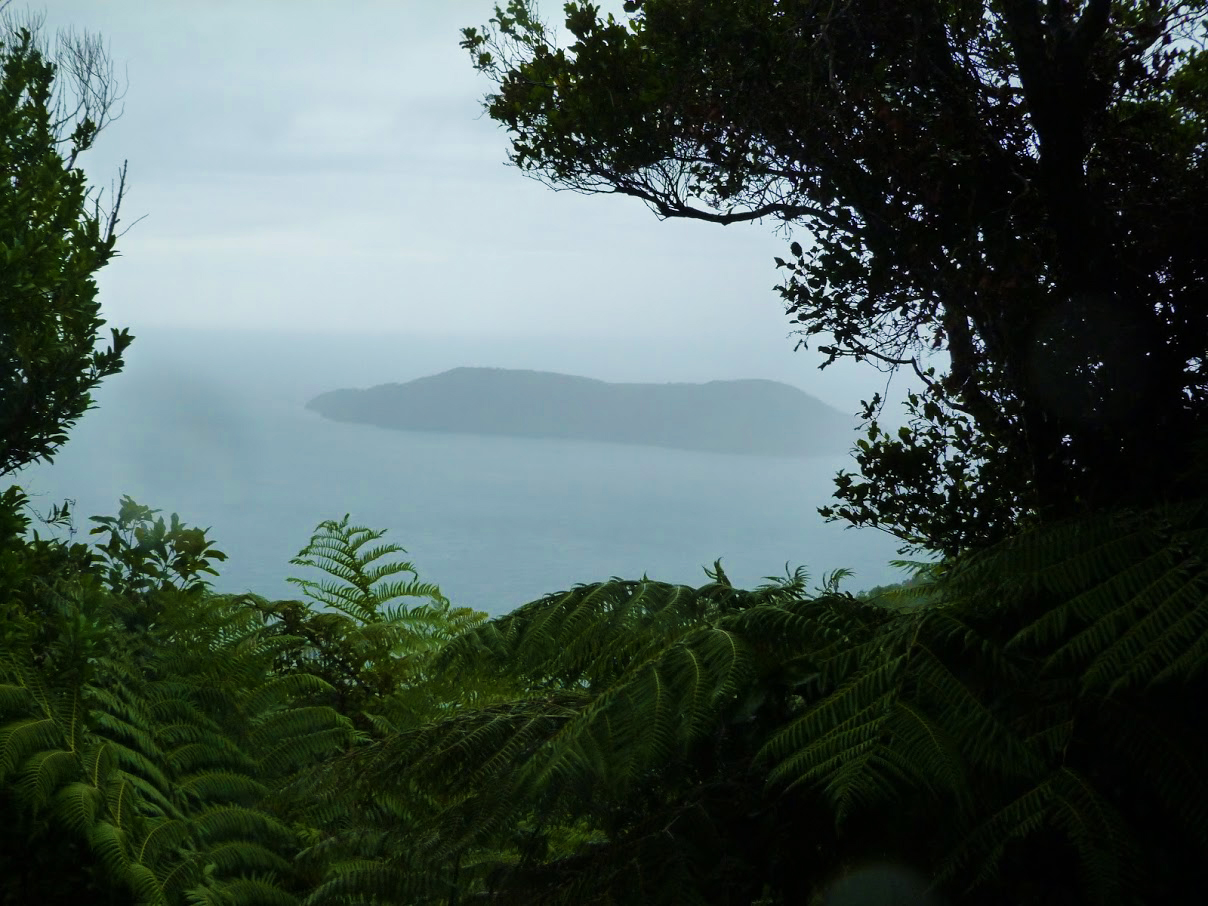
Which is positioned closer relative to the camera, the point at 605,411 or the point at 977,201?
the point at 977,201

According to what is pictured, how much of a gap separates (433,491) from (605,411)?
4.47 ft

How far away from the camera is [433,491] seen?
20.2 feet

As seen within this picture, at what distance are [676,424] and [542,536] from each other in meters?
1.43

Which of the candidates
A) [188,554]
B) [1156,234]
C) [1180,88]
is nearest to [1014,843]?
[1156,234]

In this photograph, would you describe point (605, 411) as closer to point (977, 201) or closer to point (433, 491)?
point (433, 491)

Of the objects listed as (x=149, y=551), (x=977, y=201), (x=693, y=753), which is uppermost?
(x=977, y=201)

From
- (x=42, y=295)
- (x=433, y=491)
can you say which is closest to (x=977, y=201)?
(x=42, y=295)

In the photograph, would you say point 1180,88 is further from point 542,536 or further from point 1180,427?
point 542,536

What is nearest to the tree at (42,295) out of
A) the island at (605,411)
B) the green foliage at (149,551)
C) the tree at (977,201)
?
the green foliage at (149,551)

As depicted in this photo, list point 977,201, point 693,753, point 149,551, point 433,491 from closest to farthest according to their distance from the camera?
point 693,753 < point 977,201 < point 149,551 < point 433,491

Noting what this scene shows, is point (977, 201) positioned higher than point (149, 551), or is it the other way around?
point (977, 201)

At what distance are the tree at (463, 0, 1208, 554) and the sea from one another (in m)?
1.53

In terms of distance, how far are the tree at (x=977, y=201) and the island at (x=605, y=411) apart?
3282 millimetres

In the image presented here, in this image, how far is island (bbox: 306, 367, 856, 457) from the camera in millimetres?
6281
